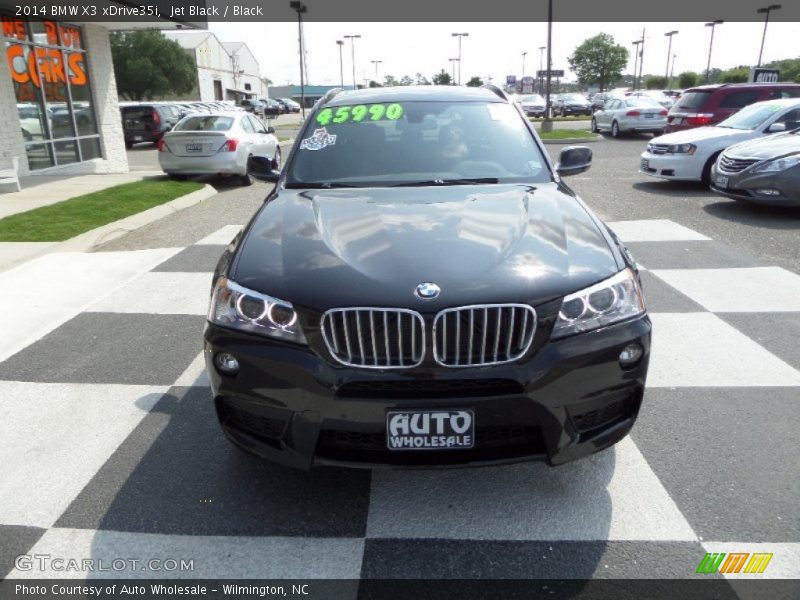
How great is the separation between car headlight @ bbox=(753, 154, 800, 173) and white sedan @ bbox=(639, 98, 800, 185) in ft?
7.11

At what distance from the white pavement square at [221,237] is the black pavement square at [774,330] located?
5.51 meters

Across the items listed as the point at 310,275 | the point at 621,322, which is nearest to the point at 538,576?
the point at 621,322

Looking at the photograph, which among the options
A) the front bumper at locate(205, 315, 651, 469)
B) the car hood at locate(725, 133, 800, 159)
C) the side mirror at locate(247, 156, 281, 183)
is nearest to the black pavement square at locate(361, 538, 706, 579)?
the front bumper at locate(205, 315, 651, 469)

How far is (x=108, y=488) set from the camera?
2932mm

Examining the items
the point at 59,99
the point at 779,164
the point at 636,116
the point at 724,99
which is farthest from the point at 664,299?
the point at 636,116

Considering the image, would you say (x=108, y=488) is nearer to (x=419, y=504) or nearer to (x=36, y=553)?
(x=36, y=553)

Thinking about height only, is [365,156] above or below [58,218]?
above

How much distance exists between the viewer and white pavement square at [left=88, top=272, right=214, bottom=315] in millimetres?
5434

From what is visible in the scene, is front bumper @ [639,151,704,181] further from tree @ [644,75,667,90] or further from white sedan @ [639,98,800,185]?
tree @ [644,75,667,90]

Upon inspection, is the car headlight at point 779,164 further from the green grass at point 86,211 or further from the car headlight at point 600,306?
the green grass at point 86,211

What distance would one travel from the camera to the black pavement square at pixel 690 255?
21.3 ft

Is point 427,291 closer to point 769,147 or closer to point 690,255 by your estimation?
point 690,255

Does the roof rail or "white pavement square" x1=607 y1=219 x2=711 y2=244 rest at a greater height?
the roof rail

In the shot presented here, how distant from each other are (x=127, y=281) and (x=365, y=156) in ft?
11.7
